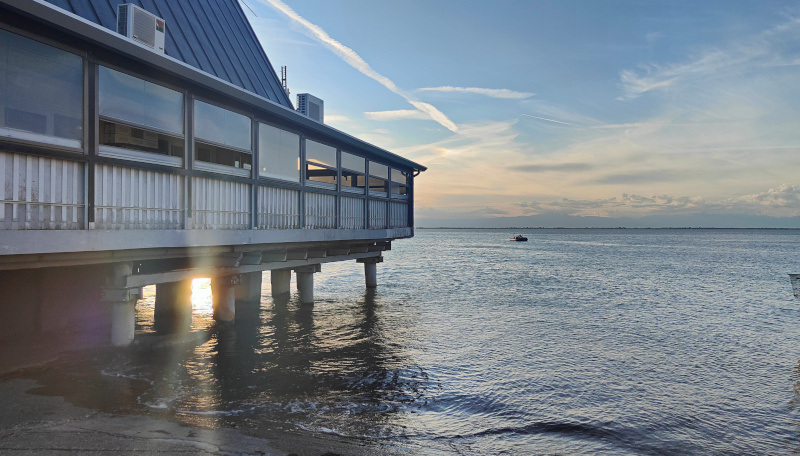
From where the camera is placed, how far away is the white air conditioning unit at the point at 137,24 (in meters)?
10.3

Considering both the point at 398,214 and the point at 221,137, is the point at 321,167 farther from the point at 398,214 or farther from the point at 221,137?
the point at 398,214

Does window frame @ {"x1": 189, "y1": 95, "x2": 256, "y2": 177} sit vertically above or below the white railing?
above

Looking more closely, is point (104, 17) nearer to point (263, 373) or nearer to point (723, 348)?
point (263, 373)

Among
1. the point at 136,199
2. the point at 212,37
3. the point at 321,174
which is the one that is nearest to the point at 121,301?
the point at 136,199

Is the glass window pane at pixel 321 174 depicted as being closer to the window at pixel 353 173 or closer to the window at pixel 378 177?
the window at pixel 353 173

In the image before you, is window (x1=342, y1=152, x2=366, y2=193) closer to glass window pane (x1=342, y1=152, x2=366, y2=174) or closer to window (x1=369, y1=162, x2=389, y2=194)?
glass window pane (x1=342, y1=152, x2=366, y2=174)

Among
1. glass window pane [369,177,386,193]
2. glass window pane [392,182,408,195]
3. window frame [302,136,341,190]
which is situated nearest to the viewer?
window frame [302,136,341,190]

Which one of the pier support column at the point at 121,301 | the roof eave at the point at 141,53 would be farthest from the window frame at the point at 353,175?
the pier support column at the point at 121,301

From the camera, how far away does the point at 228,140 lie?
1187 cm

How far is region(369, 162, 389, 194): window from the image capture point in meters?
19.1

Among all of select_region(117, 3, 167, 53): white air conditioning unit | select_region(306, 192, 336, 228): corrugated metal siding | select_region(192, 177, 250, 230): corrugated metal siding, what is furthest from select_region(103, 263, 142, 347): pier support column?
select_region(306, 192, 336, 228): corrugated metal siding

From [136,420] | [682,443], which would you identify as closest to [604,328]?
[682,443]

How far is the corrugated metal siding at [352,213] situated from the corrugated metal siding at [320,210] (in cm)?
70

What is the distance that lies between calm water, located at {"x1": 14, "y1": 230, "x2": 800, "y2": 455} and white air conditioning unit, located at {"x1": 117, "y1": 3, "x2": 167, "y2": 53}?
6517 mm
